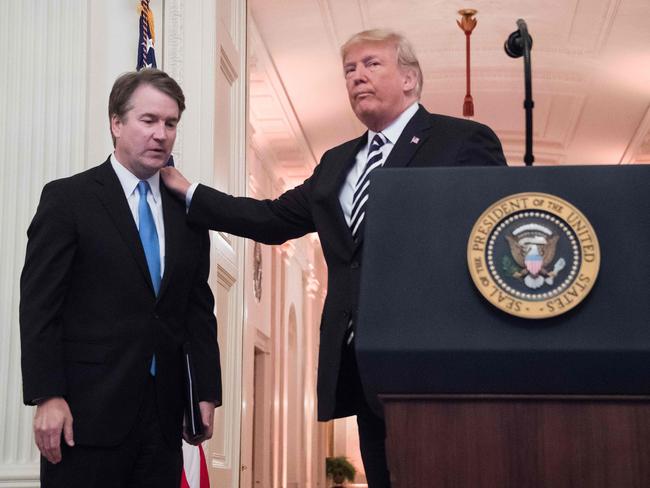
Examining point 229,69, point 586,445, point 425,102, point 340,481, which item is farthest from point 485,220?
point 340,481

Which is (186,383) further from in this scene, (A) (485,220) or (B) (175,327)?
(A) (485,220)

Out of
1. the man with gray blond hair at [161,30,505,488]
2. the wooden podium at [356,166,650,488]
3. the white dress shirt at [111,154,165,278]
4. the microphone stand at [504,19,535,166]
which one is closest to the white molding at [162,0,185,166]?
the man with gray blond hair at [161,30,505,488]

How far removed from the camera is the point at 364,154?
257 cm

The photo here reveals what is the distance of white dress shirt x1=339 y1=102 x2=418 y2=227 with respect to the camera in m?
2.47

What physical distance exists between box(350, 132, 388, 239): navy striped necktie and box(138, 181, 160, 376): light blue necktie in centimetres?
53

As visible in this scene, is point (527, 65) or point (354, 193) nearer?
point (527, 65)

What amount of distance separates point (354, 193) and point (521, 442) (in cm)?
103

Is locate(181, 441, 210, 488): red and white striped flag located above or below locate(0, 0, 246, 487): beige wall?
below

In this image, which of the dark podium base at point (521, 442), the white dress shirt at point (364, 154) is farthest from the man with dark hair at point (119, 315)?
the dark podium base at point (521, 442)

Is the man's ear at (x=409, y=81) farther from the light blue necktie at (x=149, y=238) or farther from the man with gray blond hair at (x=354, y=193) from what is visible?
the light blue necktie at (x=149, y=238)

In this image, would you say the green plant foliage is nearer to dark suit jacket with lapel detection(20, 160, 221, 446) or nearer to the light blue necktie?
dark suit jacket with lapel detection(20, 160, 221, 446)

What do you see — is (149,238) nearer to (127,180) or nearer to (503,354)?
(127,180)

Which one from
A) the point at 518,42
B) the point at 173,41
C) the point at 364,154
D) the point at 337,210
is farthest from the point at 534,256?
the point at 173,41

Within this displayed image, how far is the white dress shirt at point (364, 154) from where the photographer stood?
8.10 ft
